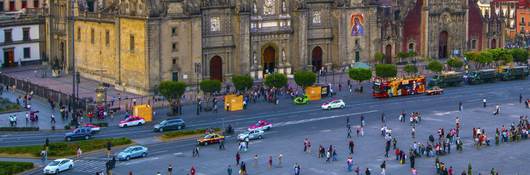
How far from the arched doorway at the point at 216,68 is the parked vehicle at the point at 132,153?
37.5 meters

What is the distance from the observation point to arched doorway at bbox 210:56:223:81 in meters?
120

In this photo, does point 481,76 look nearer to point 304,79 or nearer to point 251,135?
point 304,79

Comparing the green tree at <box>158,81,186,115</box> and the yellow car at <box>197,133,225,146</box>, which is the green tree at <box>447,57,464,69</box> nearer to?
the green tree at <box>158,81,186,115</box>

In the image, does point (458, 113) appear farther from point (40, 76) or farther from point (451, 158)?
point (40, 76)

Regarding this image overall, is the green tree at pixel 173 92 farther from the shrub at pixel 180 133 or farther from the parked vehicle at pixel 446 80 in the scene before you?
the parked vehicle at pixel 446 80

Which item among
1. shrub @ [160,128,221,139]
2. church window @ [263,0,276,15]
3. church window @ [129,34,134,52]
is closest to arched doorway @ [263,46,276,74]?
church window @ [263,0,276,15]

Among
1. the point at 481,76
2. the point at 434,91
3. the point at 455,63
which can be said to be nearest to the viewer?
the point at 434,91

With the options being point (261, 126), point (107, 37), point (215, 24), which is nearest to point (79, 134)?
point (261, 126)

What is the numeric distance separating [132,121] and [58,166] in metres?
20.4

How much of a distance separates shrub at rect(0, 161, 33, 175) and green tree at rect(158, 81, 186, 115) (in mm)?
25240

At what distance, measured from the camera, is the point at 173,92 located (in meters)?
102

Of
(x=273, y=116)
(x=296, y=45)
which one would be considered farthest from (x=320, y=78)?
(x=273, y=116)

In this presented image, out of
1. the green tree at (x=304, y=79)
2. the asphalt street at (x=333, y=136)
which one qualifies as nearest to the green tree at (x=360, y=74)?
the asphalt street at (x=333, y=136)

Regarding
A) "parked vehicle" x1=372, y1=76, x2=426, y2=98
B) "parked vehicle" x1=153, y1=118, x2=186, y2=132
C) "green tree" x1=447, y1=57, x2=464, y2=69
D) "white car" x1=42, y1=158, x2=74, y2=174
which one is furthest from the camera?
"green tree" x1=447, y1=57, x2=464, y2=69
